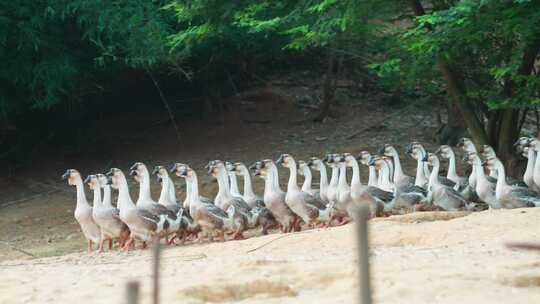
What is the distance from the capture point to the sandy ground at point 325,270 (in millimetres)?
8188

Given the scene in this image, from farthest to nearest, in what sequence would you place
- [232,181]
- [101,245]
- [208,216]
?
1. [232,181]
2. [208,216]
3. [101,245]

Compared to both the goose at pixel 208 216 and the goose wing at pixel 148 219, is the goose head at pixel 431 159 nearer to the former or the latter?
the goose at pixel 208 216

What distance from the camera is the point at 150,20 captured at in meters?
19.4

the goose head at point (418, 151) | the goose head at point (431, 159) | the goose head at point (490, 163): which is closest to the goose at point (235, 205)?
the goose head at point (431, 159)

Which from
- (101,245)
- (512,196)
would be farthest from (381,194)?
(101,245)

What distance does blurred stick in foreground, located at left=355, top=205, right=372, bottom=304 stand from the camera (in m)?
4.07

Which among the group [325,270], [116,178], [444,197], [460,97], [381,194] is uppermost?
[460,97]

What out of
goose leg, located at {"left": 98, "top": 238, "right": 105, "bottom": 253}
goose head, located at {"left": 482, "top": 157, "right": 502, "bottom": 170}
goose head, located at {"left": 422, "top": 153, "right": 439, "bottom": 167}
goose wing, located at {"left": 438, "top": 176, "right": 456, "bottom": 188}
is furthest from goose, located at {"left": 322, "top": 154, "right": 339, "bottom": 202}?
goose leg, located at {"left": 98, "top": 238, "right": 105, "bottom": 253}

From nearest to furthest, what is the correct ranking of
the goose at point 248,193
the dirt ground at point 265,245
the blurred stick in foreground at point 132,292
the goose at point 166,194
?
the blurred stick in foreground at point 132,292 → the dirt ground at point 265,245 → the goose at point 166,194 → the goose at point 248,193

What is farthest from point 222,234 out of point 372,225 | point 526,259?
point 526,259

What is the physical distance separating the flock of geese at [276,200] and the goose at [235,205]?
0.05ft

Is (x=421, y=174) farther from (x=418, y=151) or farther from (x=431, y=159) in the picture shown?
(x=418, y=151)

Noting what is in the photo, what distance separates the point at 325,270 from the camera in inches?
360

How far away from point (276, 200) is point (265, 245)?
2846 millimetres
